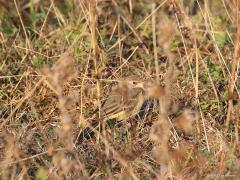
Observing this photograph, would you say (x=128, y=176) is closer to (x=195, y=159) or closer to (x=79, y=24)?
(x=195, y=159)

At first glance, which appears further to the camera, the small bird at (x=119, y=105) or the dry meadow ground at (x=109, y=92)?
the small bird at (x=119, y=105)

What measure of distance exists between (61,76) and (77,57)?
2948mm

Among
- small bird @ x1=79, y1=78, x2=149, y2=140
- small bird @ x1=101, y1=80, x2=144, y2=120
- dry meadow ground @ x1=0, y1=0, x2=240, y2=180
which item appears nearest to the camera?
dry meadow ground @ x1=0, y1=0, x2=240, y2=180

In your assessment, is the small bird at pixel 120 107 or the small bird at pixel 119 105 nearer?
the small bird at pixel 120 107

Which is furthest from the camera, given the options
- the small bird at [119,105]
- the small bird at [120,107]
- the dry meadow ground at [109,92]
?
the small bird at [119,105]

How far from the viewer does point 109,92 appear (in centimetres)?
585

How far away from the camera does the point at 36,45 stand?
6.63 meters

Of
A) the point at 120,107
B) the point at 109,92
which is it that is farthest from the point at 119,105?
the point at 109,92

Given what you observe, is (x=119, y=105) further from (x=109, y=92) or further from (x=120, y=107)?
(x=109, y=92)

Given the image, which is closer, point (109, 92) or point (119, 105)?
point (119, 105)

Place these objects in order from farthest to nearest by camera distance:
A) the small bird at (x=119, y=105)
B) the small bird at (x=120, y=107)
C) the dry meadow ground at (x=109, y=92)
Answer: the small bird at (x=119, y=105) < the small bird at (x=120, y=107) < the dry meadow ground at (x=109, y=92)

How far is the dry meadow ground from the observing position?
4086 millimetres

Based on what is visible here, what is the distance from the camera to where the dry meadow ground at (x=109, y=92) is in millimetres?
4086

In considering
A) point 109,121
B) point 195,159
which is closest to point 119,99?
point 109,121
